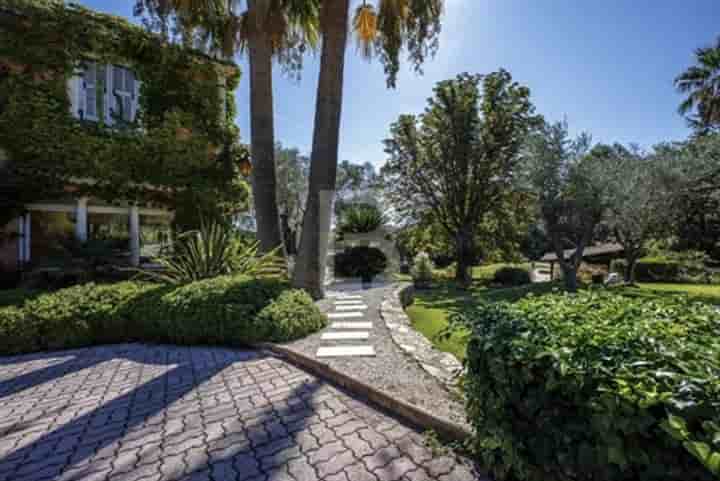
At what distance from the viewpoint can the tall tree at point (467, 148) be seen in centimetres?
1475

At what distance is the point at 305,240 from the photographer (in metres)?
7.61

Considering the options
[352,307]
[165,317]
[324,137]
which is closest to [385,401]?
[165,317]

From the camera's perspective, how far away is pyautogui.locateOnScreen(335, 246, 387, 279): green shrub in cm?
1336

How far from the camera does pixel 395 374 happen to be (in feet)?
12.4

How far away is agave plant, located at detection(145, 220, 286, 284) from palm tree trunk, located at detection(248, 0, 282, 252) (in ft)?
1.98

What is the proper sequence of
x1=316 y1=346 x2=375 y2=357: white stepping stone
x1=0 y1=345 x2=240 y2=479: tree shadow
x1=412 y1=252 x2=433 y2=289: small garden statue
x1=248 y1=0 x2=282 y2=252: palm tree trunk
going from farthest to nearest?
x1=412 y1=252 x2=433 y2=289: small garden statue, x1=248 y1=0 x2=282 y2=252: palm tree trunk, x1=316 y1=346 x2=375 y2=357: white stepping stone, x1=0 y1=345 x2=240 y2=479: tree shadow

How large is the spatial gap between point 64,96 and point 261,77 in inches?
200

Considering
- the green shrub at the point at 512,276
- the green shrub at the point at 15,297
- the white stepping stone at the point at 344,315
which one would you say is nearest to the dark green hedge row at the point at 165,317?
the green shrub at the point at 15,297

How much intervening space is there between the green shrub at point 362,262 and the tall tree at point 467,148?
12.5 feet

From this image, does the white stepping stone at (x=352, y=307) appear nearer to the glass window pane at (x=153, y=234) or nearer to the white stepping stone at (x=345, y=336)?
the white stepping stone at (x=345, y=336)

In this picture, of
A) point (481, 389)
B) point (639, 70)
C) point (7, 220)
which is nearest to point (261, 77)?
point (7, 220)

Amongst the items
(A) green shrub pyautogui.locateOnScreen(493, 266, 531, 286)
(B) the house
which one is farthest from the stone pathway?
(A) green shrub pyautogui.locateOnScreen(493, 266, 531, 286)

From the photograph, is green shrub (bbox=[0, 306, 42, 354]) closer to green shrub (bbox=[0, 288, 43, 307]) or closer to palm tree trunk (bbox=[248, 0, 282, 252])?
green shrub (bbox=[0, 288, 43, 307])

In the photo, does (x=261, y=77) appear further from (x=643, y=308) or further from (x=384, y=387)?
(x=643, y=308)
